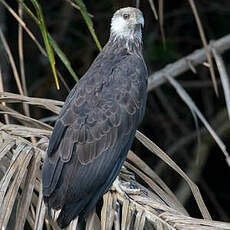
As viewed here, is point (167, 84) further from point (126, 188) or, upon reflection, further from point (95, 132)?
point (126, 188)

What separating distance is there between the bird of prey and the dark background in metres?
2.24

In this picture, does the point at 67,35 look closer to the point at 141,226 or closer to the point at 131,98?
the point at 131,98

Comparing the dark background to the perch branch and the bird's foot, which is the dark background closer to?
the perch branch

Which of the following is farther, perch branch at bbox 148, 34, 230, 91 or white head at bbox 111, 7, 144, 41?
perch branch at bbox 148, 34, 230, 91

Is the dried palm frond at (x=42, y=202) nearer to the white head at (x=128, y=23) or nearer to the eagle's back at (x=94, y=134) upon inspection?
the eagle's back at (x=94, y=134)

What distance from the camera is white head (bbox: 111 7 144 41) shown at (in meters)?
3.50

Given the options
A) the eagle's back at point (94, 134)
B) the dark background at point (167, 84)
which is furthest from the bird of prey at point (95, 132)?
the dark background at point (167, 84)

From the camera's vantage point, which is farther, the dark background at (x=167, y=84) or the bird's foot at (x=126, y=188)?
the dark background at (x=167, y=84)

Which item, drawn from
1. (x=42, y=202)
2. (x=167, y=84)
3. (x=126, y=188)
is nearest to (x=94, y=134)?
(x=126, y=188)

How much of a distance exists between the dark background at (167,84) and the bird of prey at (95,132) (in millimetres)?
2243

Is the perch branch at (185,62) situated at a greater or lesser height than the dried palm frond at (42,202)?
greater

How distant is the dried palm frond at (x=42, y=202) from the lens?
222cm

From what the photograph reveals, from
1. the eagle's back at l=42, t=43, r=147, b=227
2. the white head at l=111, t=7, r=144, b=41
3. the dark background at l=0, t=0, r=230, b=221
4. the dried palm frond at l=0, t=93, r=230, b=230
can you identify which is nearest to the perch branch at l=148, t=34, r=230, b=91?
the white head at l=111, t=7, r=144, b=41

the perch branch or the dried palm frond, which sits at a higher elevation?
the perch branch
